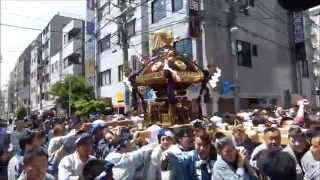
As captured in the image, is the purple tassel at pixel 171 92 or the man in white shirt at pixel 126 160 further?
the purple tassel at pixel 171 92

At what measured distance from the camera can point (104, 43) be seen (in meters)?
40.1

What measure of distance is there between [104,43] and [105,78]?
336 centimetres

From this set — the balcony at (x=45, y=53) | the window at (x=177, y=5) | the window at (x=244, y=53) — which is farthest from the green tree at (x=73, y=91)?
the balcony at (x=45, y=53)

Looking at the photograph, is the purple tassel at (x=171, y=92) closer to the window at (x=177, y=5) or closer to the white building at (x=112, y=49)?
the window at (x=177, y=5)

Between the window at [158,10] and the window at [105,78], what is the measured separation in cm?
946

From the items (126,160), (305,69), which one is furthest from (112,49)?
(126,160)

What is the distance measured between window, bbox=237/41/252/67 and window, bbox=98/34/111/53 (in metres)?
13.0

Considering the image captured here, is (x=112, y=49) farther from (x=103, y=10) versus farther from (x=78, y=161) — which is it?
(x=78, y=161)

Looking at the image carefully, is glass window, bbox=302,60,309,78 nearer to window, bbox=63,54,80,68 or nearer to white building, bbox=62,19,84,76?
white building, bbox=62,19,84,76

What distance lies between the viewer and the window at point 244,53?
3042cm

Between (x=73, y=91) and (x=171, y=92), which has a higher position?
(x=73, y=91)

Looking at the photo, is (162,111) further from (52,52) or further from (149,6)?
(52,52)

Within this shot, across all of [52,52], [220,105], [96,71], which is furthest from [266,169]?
[52,52]

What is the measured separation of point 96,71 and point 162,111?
91.5 ft
